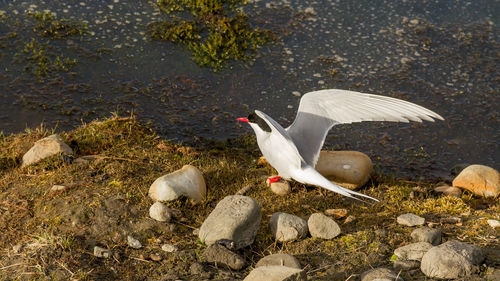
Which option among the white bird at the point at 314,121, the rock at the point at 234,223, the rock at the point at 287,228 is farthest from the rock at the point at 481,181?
the rock at the point at 234,223

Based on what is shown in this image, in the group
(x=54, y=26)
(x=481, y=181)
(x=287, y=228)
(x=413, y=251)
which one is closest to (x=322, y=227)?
(x=287, y=228)

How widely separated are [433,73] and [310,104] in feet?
8.39

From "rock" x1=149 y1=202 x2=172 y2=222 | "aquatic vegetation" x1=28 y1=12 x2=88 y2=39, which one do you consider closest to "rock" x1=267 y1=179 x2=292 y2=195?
"rock" x1=149 y1=202 x2=172 y2=222

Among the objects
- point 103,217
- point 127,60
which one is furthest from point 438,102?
point 103,217

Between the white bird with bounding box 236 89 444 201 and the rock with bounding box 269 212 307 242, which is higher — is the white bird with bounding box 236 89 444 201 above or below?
above

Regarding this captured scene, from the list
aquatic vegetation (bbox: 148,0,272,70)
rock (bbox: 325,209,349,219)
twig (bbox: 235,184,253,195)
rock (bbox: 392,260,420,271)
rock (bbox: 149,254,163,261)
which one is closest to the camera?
rock (bbox: 392,260,420,271)

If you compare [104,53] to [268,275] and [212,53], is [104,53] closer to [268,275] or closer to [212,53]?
[212,53]

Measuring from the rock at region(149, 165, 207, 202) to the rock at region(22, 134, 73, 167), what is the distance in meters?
0.92

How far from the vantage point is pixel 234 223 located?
11.3 ft

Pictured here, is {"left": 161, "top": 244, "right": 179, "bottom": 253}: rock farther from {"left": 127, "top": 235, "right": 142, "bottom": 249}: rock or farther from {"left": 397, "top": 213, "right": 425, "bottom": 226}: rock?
{"left": 397, "top": 213, "right": 425, "bottom": 226}: rock

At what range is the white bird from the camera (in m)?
4.14

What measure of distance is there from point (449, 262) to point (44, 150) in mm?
3051

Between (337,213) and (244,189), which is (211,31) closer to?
(244,189)

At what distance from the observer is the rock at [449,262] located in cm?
306
